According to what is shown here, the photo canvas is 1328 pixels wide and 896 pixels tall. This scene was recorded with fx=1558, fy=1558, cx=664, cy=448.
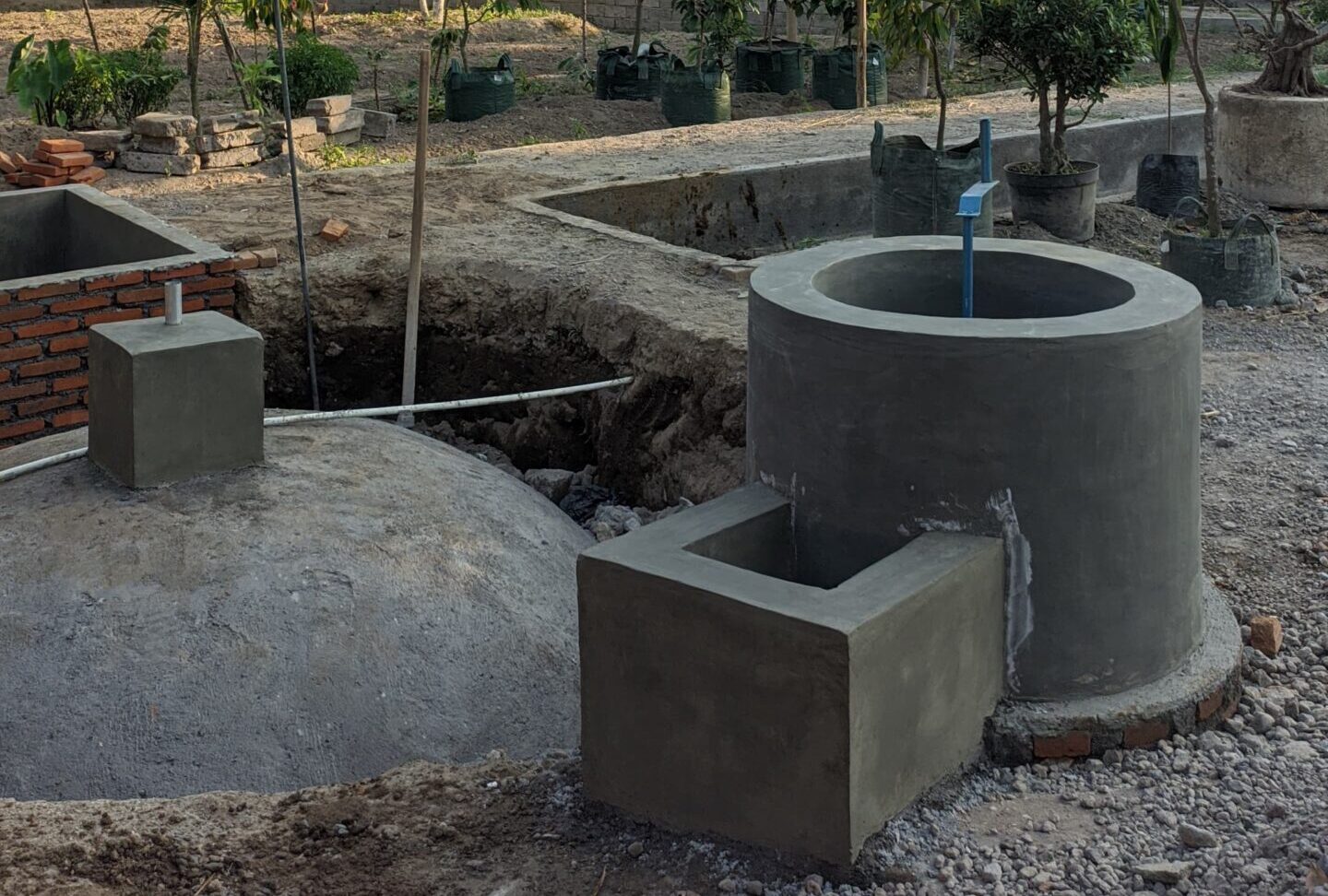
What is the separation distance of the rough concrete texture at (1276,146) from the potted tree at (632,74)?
5.59m

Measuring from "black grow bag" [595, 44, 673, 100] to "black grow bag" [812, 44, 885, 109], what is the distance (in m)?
1.53

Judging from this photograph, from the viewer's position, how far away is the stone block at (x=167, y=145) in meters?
10.3

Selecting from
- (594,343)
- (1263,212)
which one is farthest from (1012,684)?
(1263,212)

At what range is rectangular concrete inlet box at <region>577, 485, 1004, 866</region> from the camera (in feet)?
11.1

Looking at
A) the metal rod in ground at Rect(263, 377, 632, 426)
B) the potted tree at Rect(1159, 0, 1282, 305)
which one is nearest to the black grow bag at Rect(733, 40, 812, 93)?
the potted tree at Rect(1159, 0, 1282, 305)

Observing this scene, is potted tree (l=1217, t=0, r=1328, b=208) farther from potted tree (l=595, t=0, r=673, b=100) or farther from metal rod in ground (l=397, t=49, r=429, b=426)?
metal rod in ground (l=397, t=49, r=429, b=426)

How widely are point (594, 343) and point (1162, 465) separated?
3557 millimetres

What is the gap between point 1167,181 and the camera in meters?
10.9

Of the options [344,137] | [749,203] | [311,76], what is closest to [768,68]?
[311,76]

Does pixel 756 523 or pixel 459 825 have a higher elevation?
pixel 756 523

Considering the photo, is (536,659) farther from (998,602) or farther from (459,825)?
(998,602)

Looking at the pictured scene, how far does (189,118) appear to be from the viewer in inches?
407

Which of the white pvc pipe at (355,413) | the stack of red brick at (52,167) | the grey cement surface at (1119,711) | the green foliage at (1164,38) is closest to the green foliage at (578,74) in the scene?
the stack of red brick at (52,167)

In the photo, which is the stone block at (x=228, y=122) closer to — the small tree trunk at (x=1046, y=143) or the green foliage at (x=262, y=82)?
the green foliage at (x=262, y=82)
